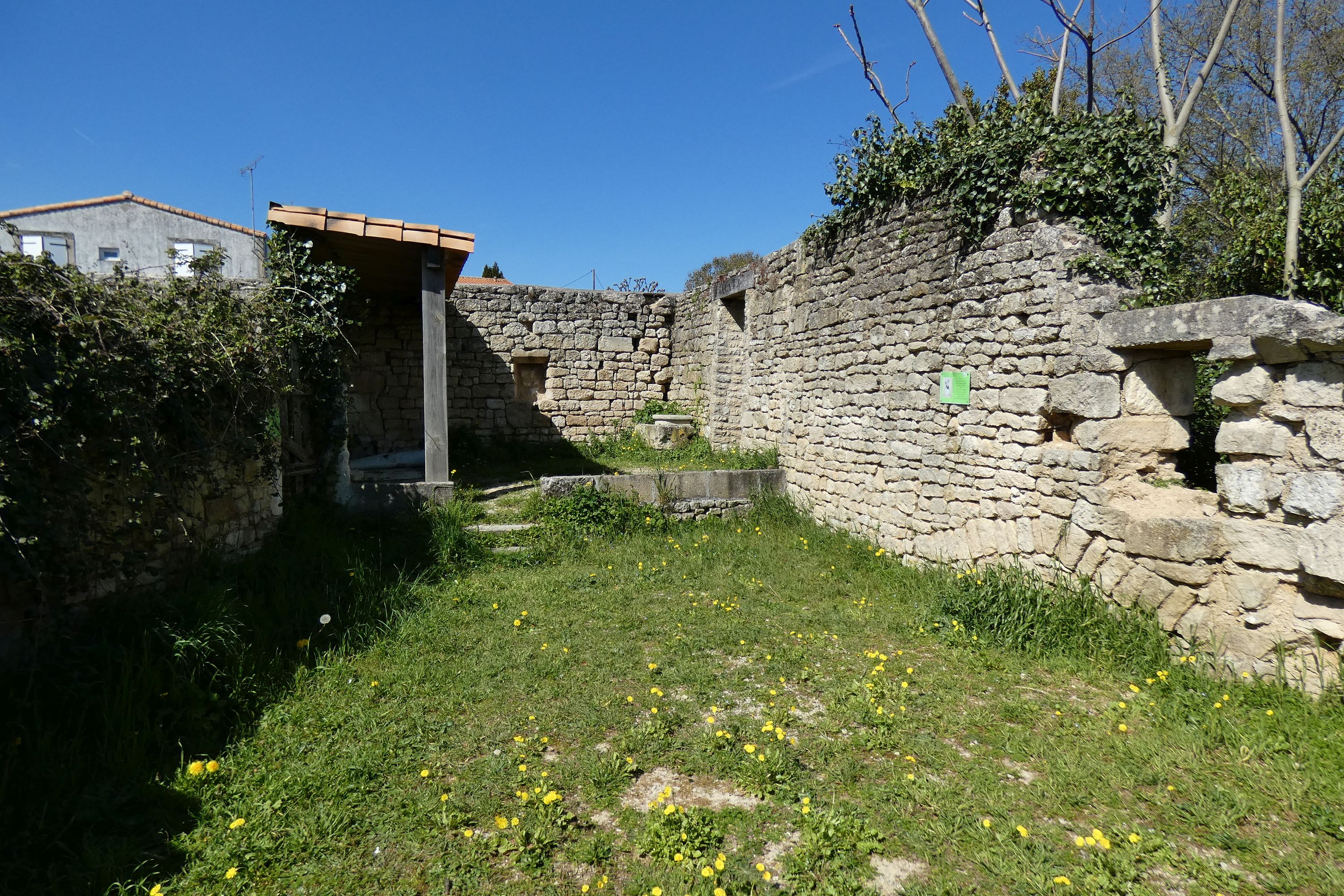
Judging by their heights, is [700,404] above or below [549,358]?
below

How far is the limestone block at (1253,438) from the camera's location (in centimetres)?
364

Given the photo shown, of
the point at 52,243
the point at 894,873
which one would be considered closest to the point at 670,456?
the point at 894,873

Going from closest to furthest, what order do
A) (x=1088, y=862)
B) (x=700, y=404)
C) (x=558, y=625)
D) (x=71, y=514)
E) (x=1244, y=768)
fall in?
1. (x=1088, y=862)
2. (x=1244, y=768)
3. (x=71, y=514)
4. (x=558, y=625)
5. (x=700, y=404)

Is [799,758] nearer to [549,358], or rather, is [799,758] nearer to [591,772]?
[591,772]

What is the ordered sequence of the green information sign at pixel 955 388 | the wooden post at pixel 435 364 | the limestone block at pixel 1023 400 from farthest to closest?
the wooden post at pixel 435 364, the green information sign at pixel 955 388, the limestone block at pixel 1023 400

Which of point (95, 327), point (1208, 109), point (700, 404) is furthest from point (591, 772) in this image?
point (1208, 109)

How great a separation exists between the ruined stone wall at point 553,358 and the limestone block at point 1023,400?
7267mm

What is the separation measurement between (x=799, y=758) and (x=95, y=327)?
3985mm

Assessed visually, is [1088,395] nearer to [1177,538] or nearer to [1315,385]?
[1177,538]

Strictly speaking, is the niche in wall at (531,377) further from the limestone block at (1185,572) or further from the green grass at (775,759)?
the limestone block at (1185,572)

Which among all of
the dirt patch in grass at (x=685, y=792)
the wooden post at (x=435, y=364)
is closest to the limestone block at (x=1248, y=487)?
the dirt patch in grass at (x=685, y=792)

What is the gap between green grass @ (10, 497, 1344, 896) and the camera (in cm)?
251

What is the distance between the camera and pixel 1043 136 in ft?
15.9

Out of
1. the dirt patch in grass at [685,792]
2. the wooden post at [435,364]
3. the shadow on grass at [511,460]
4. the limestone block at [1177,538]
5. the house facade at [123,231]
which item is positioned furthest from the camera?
the house facade at [123,231]
